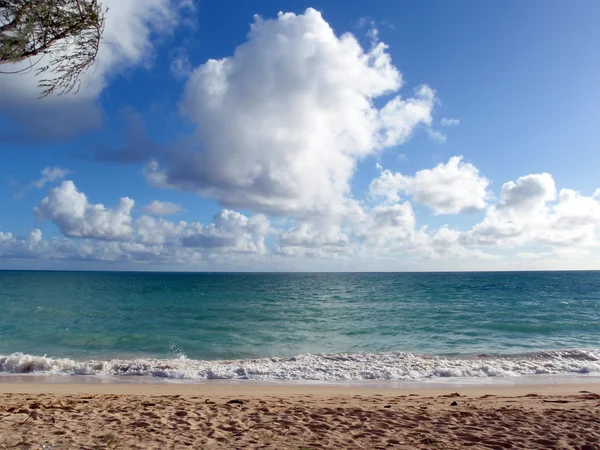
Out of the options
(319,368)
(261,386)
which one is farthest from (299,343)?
(261,386)

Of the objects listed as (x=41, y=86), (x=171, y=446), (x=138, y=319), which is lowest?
(x=138, y=319)

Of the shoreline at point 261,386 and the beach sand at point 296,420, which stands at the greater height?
the beach sand at point 296,420

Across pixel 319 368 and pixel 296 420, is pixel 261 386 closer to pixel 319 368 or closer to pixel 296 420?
pixel 319 368

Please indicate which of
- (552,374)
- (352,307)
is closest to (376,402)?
(552,374)

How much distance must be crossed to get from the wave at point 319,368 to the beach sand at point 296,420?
9.38 feet

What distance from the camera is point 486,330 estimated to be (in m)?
25.6

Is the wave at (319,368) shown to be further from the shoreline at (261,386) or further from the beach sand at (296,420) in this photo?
the beach sand at (296,420)

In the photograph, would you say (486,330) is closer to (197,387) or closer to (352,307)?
(352,307)

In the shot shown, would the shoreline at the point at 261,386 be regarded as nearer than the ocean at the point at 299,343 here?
Yes

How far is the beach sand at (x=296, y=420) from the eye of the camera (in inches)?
271

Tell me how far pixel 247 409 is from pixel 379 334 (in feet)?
53.8

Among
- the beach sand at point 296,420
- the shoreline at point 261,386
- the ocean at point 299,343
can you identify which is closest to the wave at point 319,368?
the ocean at point 299,343

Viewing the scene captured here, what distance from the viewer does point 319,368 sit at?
15281mm

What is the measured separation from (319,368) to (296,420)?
7328 mm
